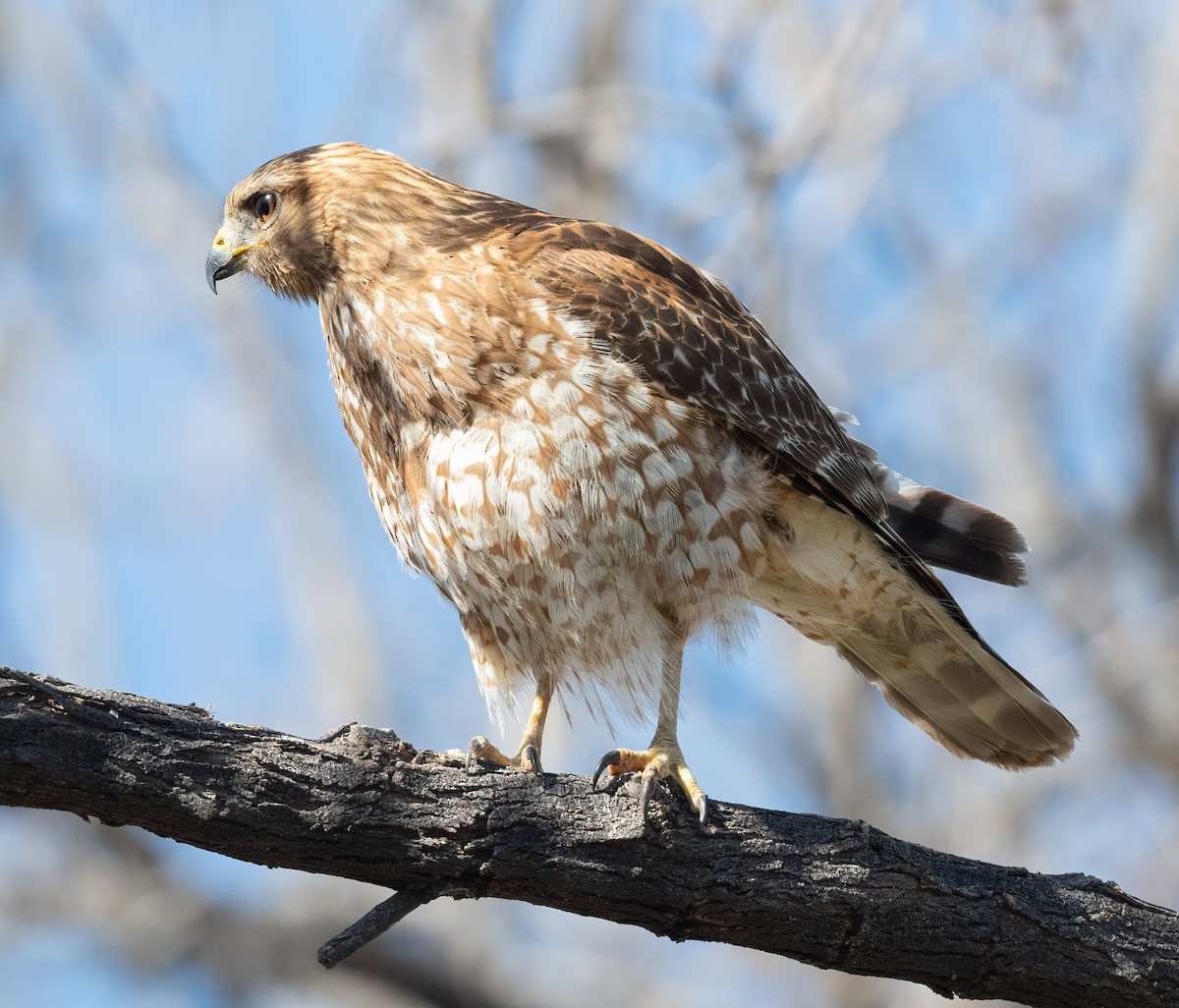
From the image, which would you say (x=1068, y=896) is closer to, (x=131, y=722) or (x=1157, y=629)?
(x=131, y=722)

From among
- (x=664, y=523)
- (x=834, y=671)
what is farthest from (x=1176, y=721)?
(x=664, y=523)

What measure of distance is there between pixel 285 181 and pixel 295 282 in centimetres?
33

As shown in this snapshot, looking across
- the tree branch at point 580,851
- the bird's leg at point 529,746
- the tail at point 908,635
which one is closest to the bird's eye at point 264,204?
the bird's leg at point 529,746

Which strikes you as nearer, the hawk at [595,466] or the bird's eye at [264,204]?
the hawk at [595,466]

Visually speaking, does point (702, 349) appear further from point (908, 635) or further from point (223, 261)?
point (223, 261)

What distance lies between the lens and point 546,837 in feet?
11.1

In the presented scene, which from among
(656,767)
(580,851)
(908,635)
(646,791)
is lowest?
(580,851)

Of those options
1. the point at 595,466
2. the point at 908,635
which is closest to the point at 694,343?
the point at 595,466

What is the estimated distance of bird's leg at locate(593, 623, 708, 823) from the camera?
3.64 meters

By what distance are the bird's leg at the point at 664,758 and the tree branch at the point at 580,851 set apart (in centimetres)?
7

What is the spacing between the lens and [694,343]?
4.25 m

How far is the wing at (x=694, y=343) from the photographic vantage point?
4.12 m

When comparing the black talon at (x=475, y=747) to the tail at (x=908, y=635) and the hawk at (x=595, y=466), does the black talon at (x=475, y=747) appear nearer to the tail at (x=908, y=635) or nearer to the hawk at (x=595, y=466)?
the hawk at (x=595, y=466)

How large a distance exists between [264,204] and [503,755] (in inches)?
77.2
